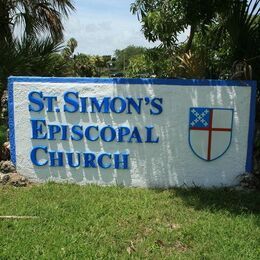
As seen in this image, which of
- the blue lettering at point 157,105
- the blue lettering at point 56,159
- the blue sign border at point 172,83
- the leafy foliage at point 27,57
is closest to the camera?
the blue sign border at point 172,83

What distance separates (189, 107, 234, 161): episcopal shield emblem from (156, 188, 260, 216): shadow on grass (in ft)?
1.67

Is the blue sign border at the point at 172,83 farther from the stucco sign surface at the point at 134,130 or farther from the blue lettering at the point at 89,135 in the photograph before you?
the blue lettering at the point at 89,135

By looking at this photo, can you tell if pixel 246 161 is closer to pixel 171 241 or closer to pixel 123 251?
pixel 171 241

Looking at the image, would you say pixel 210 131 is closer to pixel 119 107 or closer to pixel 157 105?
pixel 157 105

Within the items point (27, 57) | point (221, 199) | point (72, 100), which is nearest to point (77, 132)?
point (72, 100)

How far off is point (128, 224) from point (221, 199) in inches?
56.8

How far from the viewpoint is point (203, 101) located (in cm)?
624

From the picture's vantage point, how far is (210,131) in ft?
20.6

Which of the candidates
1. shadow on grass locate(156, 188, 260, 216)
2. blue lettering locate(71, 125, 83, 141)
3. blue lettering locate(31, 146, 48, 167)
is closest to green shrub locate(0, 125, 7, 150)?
blue lettering locate(31, 146, 48, 167)

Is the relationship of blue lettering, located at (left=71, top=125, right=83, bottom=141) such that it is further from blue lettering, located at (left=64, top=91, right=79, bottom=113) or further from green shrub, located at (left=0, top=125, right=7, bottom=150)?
green shrub, located at (left=0, top=125, right=7, bottom=150)

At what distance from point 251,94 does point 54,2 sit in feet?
21.6

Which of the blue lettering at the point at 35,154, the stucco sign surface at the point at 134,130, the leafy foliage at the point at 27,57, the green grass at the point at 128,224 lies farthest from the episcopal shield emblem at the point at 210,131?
the leafy foliage at the point at 27,57

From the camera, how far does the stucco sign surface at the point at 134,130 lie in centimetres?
626

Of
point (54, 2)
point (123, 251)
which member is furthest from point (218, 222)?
point (54, 2)
